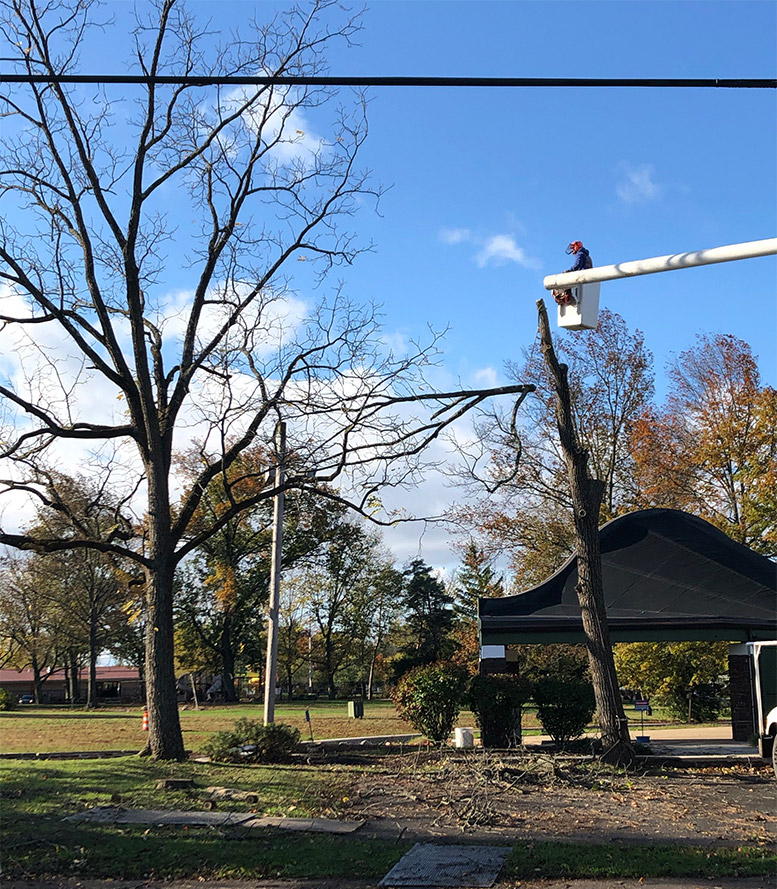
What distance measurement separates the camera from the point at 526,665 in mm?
36594

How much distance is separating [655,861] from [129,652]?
2321 inches

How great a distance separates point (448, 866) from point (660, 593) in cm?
1333

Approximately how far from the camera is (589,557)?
16.5 meters

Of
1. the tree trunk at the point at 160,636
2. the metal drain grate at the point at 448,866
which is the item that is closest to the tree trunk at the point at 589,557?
the metal drain grate at the point at 448,866

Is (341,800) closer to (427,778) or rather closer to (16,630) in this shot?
(427,778)

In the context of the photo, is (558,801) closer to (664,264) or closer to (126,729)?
(664,264)

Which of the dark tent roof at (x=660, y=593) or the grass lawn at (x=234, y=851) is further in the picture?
the dark tent roof at (x=660, y=593)

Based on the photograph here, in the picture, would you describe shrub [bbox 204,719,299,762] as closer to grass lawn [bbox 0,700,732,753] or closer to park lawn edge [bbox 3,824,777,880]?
grass lawn [bbox 0,700,732,753]

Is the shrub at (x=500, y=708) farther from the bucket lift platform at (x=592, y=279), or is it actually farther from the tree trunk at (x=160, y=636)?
the bucket lift platform at (x=592, y=279)

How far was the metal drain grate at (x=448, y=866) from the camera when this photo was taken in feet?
26.9

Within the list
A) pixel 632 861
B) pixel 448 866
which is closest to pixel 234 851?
pixel 448 866

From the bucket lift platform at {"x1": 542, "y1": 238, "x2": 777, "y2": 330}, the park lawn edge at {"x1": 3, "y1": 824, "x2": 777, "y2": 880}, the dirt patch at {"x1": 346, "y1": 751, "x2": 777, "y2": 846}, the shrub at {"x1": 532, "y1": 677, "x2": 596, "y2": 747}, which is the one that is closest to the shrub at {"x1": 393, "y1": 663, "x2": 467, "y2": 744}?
the shrub at {"x1": 532, "y1": 677, "x2": 596, "y2": 747}

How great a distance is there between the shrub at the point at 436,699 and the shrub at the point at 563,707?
5.31ft

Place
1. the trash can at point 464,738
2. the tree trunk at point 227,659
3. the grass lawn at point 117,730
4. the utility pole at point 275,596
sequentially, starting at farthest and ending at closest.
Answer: the tree trunk at point 227,659 < the grass lawn at point 117,730 < the utility pole at point 275,596 < the trash can at point 464,738
